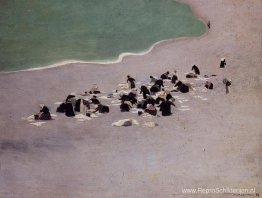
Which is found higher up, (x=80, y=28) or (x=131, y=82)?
(x=80, y=28)

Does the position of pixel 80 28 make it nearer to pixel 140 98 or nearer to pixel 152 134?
pixel 140 98

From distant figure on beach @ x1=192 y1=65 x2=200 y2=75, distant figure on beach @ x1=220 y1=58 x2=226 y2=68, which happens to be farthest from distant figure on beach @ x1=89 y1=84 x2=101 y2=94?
distant figure on beach @ x1=220 y1=58 x2=226 y2=68

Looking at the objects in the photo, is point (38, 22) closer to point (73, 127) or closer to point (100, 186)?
point (73, 127)

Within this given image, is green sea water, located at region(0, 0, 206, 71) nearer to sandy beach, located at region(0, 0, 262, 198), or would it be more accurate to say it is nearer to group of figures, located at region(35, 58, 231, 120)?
sandy beach, located at region(0, 0, 262, 198)

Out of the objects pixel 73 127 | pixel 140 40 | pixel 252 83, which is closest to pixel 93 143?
pixel 73 127

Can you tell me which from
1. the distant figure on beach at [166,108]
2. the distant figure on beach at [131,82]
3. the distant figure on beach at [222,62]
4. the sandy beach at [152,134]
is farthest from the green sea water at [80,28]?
the distant figure on beach at [166,108]

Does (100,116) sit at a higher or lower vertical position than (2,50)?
lower

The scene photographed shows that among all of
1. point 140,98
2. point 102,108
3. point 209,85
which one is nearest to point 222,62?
point 209,85

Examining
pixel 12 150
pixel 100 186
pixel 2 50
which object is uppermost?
pixel 2 50
